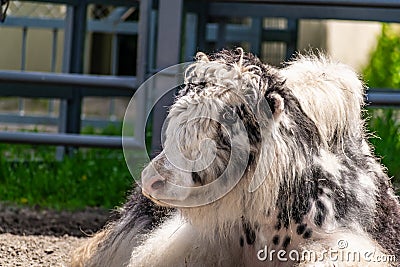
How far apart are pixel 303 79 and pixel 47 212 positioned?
2.49 metres

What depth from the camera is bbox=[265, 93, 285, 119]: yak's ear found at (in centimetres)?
288

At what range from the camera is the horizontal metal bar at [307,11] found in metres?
5.52

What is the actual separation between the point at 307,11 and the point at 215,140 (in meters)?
3.28

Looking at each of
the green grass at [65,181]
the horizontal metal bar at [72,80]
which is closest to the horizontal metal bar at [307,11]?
the horizontal metal bar at [72,80]

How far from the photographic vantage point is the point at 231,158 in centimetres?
281

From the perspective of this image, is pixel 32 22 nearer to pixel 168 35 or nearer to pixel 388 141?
pixel 168 35

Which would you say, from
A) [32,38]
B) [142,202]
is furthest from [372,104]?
[32,38]

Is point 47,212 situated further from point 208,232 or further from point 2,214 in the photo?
point 208,232

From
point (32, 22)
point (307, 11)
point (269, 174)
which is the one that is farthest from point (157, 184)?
point (32, 22)

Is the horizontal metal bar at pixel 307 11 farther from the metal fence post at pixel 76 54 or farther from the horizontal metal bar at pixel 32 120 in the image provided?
the horizontal metal bar at pixel 32 120

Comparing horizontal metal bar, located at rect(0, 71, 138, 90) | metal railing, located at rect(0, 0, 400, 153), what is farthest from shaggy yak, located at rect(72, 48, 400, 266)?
horizontal metal bar, located at rect(0, 71, 138, 90)

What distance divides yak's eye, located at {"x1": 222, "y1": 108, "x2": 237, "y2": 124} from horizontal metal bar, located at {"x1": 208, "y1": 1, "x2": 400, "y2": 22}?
87.6 inches

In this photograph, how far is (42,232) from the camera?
15.4 feet

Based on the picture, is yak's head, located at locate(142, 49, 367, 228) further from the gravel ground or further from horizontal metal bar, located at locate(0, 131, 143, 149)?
horizontal metal bar, located at locate(0, 131, 143, 149)
